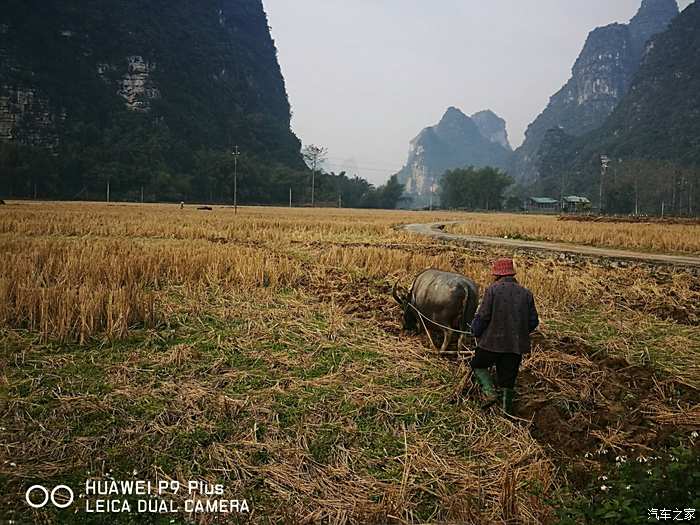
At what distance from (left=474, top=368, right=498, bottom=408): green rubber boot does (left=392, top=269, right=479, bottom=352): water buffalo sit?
3.45 ft

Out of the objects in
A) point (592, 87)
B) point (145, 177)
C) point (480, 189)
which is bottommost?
point (145, 177)

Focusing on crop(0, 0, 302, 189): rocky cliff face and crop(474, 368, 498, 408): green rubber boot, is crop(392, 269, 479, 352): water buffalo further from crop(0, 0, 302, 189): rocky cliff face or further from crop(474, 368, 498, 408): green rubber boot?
crop(0, 0, 302, 189): rocky cliff face

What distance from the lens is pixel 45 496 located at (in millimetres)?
2562

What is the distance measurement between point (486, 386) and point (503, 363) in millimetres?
258

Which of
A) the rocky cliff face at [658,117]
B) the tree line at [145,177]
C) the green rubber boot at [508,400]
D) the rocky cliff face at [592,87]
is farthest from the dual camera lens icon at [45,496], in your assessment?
the rocky cliff face at [592,87]

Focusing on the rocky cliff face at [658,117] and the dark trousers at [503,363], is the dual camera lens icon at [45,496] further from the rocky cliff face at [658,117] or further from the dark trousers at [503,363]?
the rocky cliff face at [658,117]

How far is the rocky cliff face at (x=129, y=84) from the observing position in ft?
228

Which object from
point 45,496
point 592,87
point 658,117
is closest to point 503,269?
point 45,496

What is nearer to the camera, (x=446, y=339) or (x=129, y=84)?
(x=446, y=339)

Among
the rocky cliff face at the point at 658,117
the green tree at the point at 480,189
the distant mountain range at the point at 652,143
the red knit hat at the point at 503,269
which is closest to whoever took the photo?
the red knit hat at the point at 503,269

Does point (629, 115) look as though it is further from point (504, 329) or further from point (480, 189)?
point (504, 329)

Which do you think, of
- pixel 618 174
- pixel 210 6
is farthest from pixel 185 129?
pixel 618 174

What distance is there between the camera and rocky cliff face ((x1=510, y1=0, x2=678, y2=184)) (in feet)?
561

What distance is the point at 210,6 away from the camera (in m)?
117
